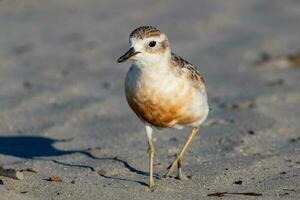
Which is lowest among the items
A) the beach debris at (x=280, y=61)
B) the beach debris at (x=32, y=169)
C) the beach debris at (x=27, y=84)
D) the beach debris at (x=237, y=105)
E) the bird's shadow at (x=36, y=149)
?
the beach debris at (x=32, y=169)

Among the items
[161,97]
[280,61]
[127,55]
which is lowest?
[161,97]

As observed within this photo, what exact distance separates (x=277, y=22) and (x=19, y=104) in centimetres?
575

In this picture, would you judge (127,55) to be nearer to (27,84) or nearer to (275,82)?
(27,84)

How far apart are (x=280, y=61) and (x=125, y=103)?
2849 mm

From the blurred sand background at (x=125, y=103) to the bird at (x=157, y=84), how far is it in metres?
0.49

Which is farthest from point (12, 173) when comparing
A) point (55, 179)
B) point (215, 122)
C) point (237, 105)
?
point (237, 105)

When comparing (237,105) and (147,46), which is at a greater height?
(237,105)

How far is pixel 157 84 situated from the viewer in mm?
6277

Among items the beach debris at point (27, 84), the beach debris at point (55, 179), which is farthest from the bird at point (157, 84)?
the beach debris at point (27, 84)

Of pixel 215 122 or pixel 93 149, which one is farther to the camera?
pixel 215 122

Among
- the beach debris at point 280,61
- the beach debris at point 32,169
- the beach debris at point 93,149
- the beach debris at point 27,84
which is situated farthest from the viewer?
the beach debris at point 280,61

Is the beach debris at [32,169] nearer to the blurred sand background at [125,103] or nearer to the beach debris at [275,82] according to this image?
the blurred sand background at [125,103]

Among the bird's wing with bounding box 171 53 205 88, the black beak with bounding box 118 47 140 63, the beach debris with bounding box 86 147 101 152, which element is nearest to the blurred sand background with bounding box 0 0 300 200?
the beach debris with bounding box 86 147 101 152

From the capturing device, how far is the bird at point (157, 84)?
6.23 metres
